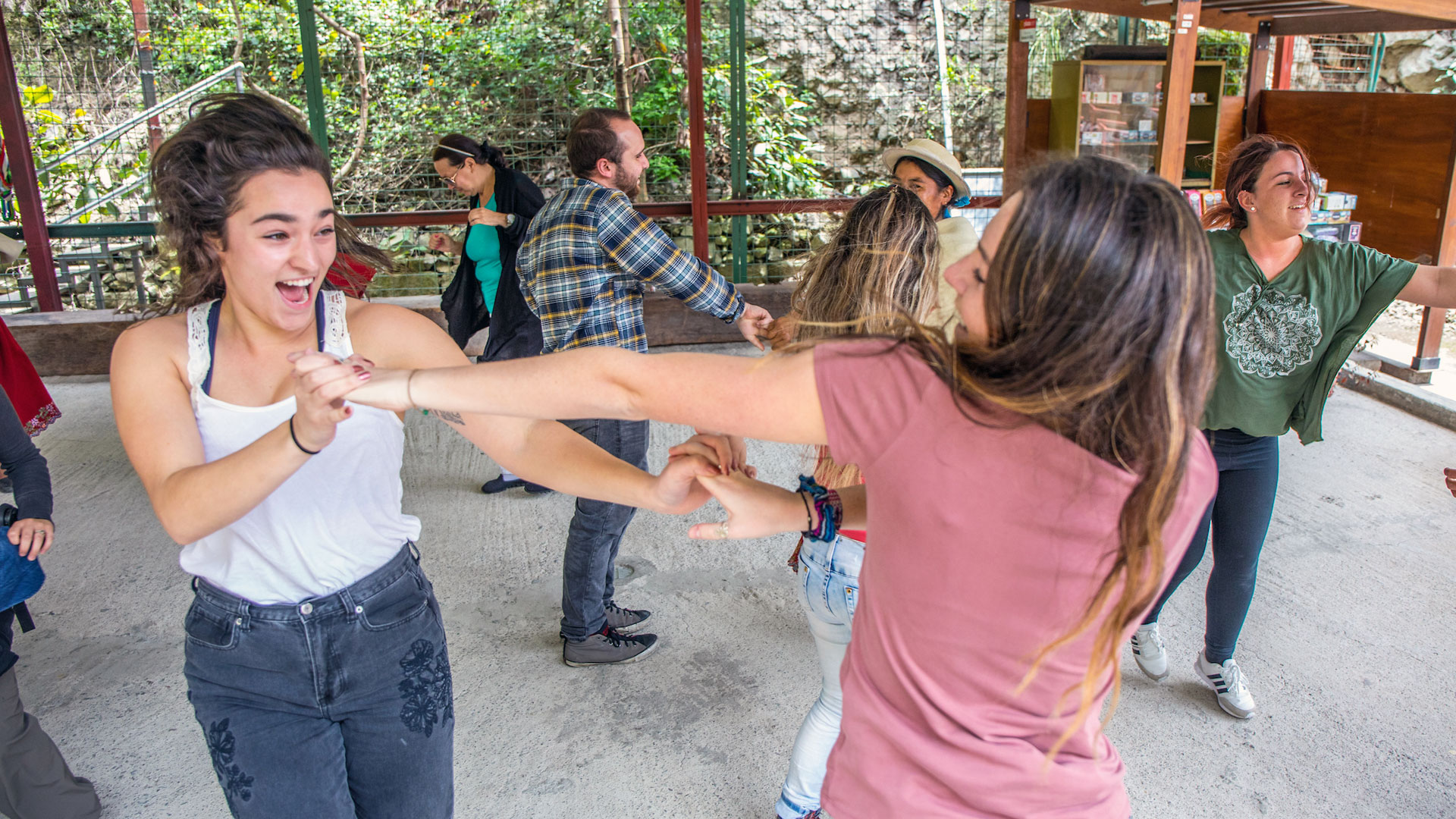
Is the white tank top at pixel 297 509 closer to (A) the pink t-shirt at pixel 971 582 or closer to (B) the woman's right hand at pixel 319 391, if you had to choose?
(B) the woman's right hand at pixel 319 391

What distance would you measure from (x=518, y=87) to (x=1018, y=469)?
7.24 metres

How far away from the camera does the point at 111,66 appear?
30.1ft

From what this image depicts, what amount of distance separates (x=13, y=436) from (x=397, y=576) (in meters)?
1.31

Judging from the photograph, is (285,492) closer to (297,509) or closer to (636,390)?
(297,509)

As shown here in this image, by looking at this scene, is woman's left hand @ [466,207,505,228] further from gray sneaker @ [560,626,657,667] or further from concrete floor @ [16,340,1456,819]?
→ gray sneaker @ [560,626,657,667]

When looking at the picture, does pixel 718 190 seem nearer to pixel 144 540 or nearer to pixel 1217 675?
pixel 144 540

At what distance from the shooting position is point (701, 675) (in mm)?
3330

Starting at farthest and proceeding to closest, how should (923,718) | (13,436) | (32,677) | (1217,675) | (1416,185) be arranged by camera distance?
(1416,185), (32,677), (1217,675), (13,436), (923,718)

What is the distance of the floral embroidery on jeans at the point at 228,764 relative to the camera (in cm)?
164

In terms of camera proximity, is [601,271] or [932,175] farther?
[932,175]

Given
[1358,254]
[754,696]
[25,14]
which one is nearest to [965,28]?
[1358,254]

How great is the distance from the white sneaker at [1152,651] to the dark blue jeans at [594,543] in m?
1.77

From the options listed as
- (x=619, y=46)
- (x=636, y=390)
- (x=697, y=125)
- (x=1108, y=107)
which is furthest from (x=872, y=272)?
(x=619, y=46)

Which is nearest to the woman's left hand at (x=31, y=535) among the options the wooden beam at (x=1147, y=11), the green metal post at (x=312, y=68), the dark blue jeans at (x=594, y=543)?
the dark blue jeans at (x=594, y=543)
